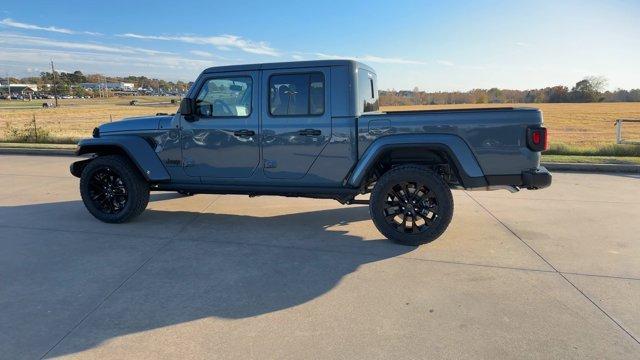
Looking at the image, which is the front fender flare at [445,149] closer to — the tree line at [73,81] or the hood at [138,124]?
the hood at [138,124]

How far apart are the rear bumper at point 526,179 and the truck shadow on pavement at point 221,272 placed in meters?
1.12

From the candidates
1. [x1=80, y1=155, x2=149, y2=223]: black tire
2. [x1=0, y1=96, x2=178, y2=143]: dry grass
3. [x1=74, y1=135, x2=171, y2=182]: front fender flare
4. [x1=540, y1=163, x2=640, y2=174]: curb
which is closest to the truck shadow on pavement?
[x1=80, y1=155, x2=149, y2=223]: black tire

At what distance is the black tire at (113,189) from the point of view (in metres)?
5.57

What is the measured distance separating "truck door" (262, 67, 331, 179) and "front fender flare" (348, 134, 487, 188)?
23.2 inches

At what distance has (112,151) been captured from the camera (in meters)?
5.82

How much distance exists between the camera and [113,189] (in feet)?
18.9

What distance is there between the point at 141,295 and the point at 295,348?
149cm

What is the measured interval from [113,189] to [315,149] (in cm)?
274

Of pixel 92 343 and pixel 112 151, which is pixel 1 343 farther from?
pixel 112 151

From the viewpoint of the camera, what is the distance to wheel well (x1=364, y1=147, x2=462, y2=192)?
4.77m

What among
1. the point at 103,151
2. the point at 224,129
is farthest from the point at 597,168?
the point at 103,151

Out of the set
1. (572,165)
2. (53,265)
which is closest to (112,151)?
(53,265)

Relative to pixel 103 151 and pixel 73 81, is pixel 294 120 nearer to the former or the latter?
pixel 103 151

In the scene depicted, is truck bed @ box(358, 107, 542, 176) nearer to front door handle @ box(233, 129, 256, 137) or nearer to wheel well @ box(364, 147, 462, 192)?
wheel well @ box(364, 147, 462, 192)
